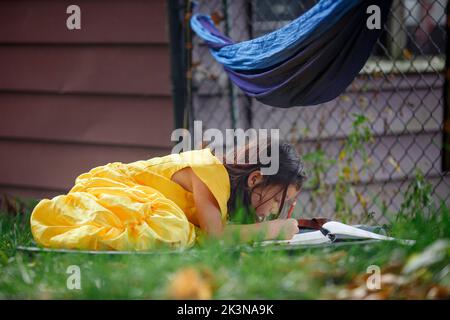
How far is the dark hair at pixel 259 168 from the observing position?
3258 millimetres

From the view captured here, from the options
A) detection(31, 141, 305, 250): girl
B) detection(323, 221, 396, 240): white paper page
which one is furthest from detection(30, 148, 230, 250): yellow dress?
detection(323, 221, 396, 240): white paper page

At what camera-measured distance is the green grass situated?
240 centimetres

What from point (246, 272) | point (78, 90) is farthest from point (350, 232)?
point (78, 90)

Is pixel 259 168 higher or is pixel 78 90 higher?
pixel 78 90

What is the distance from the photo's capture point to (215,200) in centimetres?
313

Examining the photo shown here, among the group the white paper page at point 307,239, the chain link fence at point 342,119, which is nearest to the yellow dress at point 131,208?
the white paper page at point 307,239

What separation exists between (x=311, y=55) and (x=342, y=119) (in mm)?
1286

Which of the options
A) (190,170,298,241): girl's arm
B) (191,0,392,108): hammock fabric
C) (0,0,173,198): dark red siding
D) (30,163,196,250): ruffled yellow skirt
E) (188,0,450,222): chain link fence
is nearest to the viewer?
(30,163,196,250): ruffled yellow skirt

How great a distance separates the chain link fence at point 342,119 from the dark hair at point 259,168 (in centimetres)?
108

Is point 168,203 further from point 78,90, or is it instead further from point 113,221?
point 78,90

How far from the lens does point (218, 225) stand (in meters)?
3.09

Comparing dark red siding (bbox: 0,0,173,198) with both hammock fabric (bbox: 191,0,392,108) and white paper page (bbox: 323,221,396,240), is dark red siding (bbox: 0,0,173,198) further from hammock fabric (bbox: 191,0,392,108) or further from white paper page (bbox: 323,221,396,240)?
white paper page (bbox: 323,221,396,240)

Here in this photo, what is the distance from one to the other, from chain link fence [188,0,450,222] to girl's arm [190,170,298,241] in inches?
48.7

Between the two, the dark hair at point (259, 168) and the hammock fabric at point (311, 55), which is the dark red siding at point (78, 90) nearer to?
the hammock fabric at point (311, 55)
